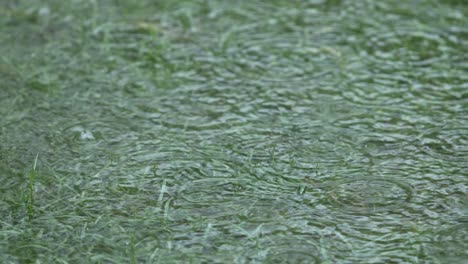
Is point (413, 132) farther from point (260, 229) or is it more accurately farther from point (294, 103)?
point (260, 229)

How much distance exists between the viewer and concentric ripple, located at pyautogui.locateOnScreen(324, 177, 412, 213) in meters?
2.99

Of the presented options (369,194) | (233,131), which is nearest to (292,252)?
(369,194)

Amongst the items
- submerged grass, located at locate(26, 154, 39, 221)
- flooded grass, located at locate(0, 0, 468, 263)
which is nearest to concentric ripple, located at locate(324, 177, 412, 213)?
flooded grass, located at locate(0, 0, 468, 263)

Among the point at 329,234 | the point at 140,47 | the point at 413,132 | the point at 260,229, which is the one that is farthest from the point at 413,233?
the point at 140,47

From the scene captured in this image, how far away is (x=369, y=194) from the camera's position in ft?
10.1

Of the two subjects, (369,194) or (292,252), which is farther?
(369,194)

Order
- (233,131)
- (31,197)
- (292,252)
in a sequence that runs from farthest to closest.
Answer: (233,131) → (31,197) → (292,252)

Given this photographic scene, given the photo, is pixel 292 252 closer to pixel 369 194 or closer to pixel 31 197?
pixel 369 194

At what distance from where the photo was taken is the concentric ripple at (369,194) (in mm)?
2986

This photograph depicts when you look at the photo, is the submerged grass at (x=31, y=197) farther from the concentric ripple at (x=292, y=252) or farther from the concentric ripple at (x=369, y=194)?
the concentric ripple at (x=369, y=194)

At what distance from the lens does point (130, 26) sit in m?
4.66

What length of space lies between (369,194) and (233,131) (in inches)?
31.3

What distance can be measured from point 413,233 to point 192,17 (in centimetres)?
243

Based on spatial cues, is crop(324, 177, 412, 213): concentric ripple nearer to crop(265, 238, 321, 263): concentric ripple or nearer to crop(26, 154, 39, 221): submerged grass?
crop(265, 238, 321, 263): concentric ripple
